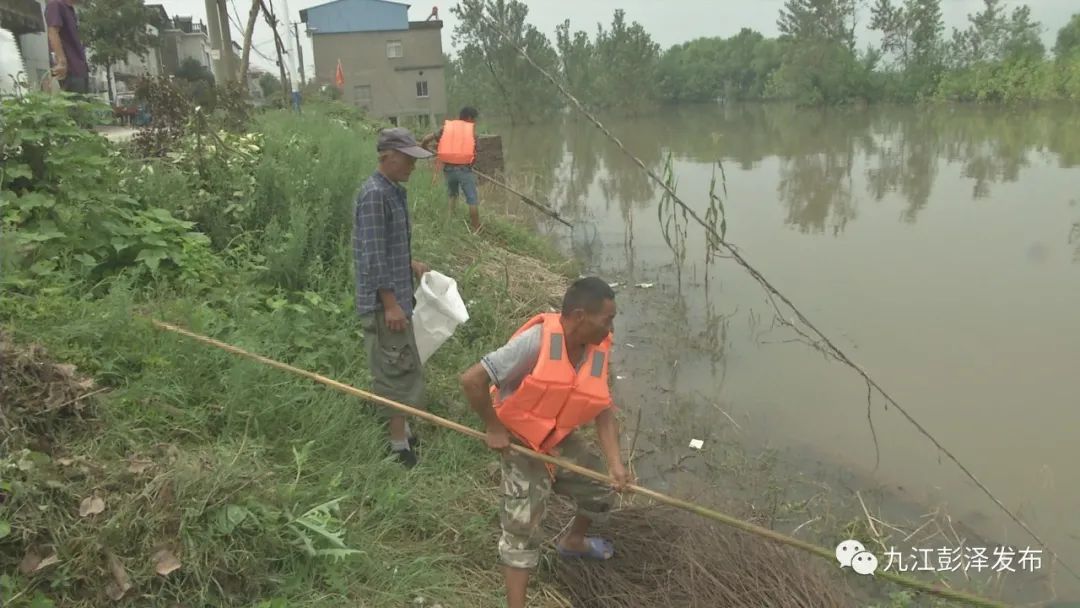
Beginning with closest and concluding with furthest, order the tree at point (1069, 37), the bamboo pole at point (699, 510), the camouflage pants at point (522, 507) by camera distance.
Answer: the bamboo pole at point (699, 510) → the camouflage pants at point (522, 507) → the tree at point (1069, 37)

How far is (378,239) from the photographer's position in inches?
119

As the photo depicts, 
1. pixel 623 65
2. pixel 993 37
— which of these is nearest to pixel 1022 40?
pixel 993 37

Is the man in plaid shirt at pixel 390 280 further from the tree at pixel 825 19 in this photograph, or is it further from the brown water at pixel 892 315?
the tree at pixel 825 19

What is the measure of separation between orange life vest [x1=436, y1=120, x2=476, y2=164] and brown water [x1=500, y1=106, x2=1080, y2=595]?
1.91 meters

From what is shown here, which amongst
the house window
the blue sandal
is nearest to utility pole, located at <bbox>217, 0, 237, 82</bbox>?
the blue sandal

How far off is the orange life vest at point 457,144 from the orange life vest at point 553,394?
4920 millimetres

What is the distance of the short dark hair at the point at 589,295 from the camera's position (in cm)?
214

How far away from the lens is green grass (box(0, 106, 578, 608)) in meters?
2.07

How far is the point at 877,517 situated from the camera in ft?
11.4

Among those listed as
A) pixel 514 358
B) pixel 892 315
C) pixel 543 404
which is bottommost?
pixel 892 315

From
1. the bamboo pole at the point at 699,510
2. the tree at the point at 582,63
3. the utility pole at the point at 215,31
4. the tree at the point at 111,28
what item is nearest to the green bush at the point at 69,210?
the bamboo pole at the point at 699,510

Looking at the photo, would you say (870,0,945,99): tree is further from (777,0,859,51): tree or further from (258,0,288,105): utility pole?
(258,0,288,105): utility pole

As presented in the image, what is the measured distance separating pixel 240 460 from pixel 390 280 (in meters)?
0.95

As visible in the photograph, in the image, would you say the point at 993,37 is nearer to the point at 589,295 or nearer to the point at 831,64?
the point at 831,64
